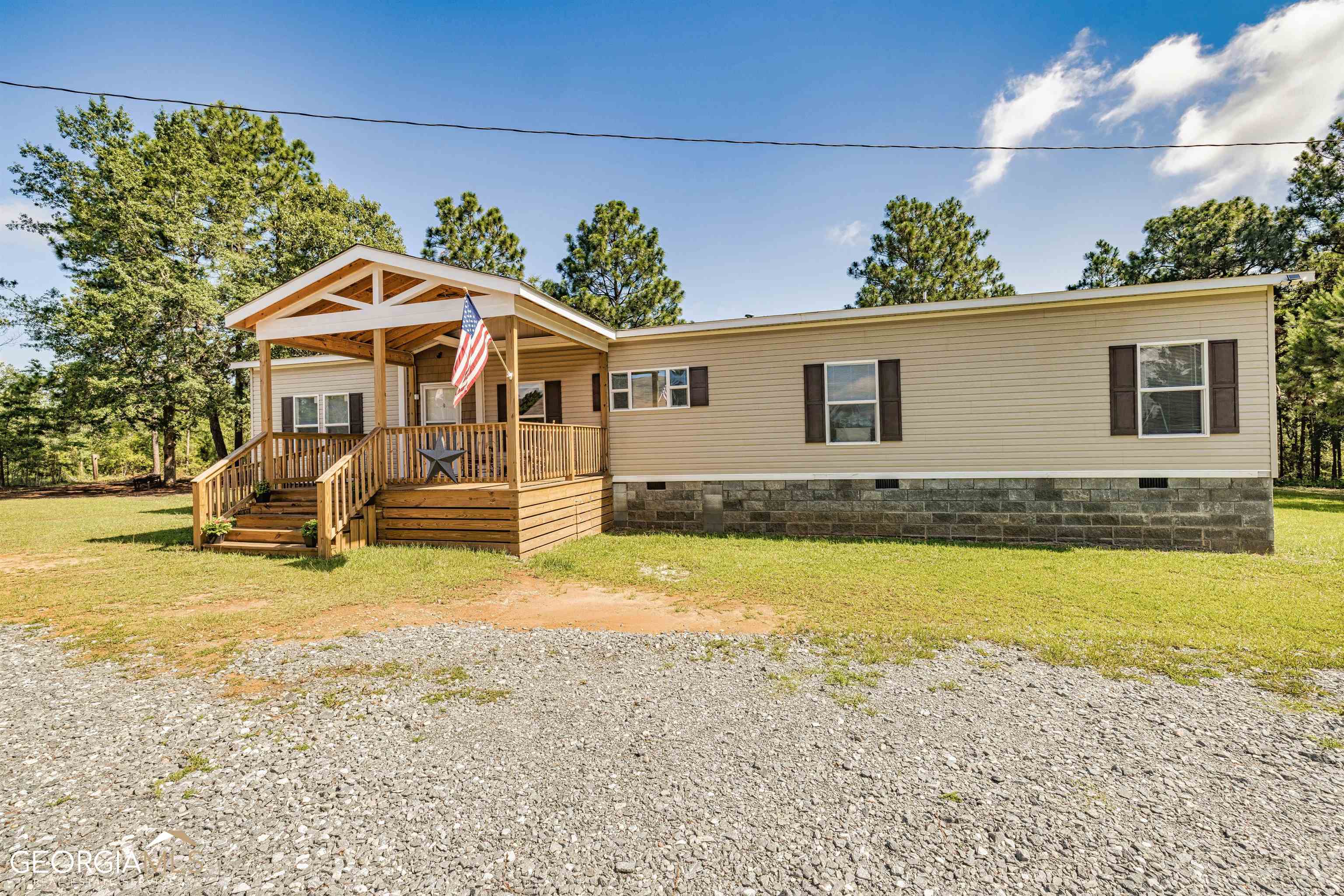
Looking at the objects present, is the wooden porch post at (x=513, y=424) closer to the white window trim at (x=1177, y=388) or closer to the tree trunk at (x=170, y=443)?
the white window trim at (x=1177, y=388)

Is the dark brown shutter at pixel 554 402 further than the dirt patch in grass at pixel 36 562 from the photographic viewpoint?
Yes

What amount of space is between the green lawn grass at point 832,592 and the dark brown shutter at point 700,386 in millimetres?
2605

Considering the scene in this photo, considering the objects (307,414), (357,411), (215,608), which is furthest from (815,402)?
(307,414)

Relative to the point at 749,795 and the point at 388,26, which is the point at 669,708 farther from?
the point at 388,26

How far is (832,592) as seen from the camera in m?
6.12

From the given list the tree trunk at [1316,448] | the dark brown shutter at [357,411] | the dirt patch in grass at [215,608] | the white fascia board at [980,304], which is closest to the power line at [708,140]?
the white fascia board at [980,304]

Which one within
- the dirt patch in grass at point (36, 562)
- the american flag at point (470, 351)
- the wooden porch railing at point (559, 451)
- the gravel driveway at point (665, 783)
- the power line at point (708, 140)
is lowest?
the gravel driveway at point (665, 783)

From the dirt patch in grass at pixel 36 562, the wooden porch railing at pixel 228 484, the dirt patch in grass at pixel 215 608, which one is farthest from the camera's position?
the wooden porch railing at pixel 228 484

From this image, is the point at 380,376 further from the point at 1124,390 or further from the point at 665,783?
the point at 1124,390

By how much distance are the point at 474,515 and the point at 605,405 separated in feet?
12.2

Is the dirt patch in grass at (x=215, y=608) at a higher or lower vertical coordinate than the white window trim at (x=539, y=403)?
lower

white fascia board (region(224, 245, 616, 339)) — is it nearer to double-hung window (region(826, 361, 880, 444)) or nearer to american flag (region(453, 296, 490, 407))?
american flag (region(453, 296, 490, 407))

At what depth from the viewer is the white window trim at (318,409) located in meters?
13.1

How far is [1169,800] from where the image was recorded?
8.02 ft
